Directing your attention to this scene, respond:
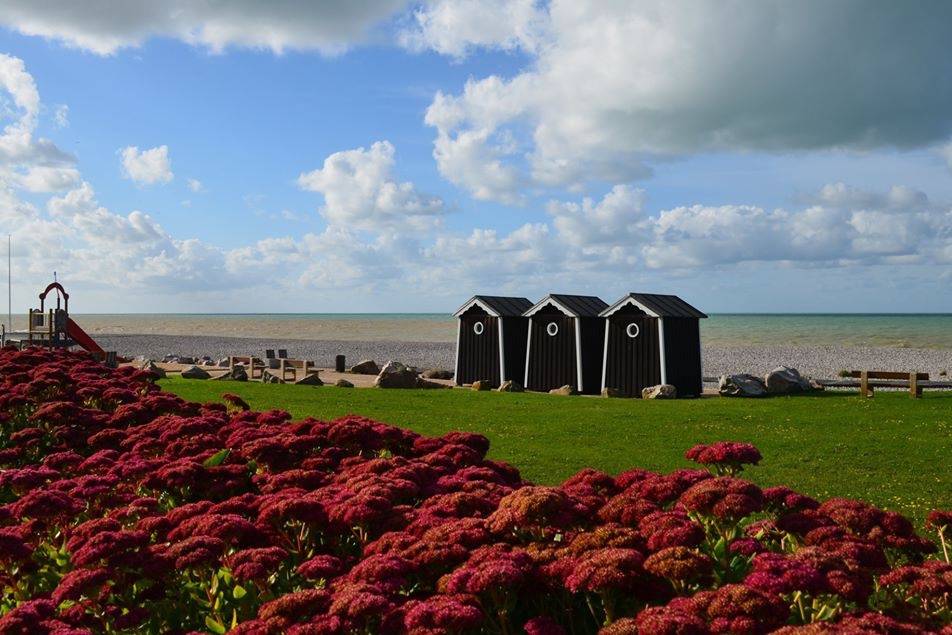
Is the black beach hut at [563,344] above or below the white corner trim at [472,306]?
below

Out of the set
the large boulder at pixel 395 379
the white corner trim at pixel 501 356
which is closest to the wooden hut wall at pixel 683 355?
the white corner trim at pixel 501 356

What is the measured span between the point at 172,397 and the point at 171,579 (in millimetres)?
6908

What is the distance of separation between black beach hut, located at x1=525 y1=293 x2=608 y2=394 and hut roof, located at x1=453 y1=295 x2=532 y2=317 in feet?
3.53

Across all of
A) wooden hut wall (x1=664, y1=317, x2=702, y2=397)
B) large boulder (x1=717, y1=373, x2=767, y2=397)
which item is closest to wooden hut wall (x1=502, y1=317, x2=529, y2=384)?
wooden hut wall (x1=664, y1=317, x2=702, y2=397)

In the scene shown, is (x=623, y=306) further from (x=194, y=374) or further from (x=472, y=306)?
(x=194, y=374)

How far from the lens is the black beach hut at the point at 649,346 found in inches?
1088

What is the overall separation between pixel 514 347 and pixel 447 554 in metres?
26.8

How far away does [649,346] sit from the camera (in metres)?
27.8

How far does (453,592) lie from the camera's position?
422 centimetres

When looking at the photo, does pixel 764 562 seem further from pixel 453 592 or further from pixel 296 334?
pixel 296 334

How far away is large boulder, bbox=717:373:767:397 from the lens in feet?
89.4

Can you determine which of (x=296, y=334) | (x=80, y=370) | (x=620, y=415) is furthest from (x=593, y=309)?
(x=296, y=334)

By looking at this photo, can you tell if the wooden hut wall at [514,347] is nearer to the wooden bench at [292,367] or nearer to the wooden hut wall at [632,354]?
the wooden hut wall at [632,354]

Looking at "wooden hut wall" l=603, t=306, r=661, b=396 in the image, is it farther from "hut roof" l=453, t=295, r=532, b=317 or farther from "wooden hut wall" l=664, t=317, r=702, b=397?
"hut roof" l=453, t=295, r=532, b=317
